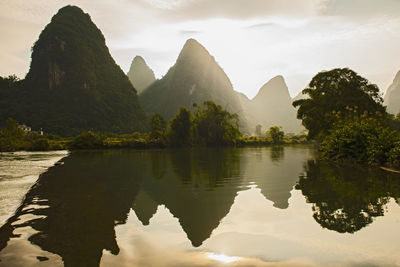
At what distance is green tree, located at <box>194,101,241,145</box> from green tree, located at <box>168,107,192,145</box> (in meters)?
1.98

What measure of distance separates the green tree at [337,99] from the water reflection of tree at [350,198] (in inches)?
646

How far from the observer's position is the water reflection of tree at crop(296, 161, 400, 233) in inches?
229

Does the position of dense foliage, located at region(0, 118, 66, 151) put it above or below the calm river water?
above

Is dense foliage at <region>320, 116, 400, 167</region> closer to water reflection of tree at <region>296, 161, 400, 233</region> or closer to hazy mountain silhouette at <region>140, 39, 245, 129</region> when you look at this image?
water reflection of tree at <region>296, 161, 400, 233</region>

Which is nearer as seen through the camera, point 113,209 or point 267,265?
point 267,265

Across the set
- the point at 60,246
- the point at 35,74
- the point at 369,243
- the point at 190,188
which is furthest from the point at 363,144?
the point at 35,74

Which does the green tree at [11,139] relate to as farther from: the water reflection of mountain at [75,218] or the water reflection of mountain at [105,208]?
the water reflection of mountain at [75,218]

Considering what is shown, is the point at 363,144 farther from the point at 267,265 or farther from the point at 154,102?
the point at 154,102

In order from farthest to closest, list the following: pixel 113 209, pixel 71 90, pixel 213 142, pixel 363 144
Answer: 1. pixel 71 90
2. pixel 213 142
3. pixel 363 144
4. pixel 113 209

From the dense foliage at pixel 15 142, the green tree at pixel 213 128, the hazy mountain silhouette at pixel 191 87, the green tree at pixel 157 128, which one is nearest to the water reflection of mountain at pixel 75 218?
the dense foliage at pixel 15 142

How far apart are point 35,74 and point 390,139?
133198mm

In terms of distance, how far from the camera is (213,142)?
5978 cm

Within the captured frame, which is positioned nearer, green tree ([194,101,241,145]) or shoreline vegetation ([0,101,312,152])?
shoreline vegetation ([0,101,312,152])

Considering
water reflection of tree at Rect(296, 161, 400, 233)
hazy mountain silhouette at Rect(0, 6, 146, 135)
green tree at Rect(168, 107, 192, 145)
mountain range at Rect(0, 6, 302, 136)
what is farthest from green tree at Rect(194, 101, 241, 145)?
hazy mountain silhouette at Rect(0, 6, 146, 135)
